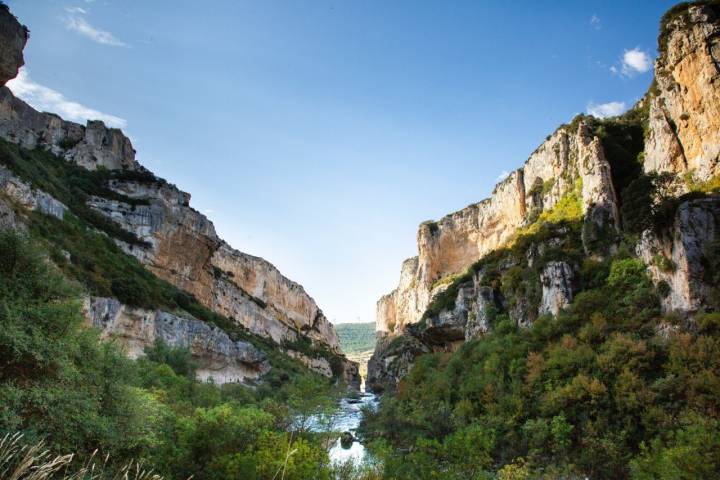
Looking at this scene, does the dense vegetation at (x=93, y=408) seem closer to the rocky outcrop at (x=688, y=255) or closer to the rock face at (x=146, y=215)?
the rocky outcrop at (x=688, y=255)

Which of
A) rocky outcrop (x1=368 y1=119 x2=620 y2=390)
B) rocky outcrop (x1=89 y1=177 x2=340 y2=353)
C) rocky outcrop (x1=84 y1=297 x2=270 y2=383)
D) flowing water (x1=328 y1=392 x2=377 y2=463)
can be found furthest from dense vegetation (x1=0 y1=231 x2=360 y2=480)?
rocky outcrop (x1=89 y1=177 x2=340 y2=353)

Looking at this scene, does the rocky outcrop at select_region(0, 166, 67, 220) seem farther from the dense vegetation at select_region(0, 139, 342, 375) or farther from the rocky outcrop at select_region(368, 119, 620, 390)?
the rocky outcrop at select_region(368, 119, 620, 390)

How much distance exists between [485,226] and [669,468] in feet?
214

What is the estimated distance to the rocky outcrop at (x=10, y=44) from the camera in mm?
26094

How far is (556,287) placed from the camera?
32.9 metres

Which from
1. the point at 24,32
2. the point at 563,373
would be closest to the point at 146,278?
the point at 24,32

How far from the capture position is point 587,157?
4222 cm

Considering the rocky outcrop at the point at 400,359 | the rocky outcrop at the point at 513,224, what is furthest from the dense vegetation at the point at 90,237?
the rocky outcrop at the point at 513,224

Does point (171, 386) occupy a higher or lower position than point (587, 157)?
lower

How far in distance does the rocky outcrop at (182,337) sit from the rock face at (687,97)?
145 feet

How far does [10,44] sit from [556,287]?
4185 cm

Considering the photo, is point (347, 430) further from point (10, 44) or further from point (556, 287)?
point (10, 44)

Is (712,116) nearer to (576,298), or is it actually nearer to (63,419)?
(576,298)

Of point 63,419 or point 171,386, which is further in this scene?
point 171,386
